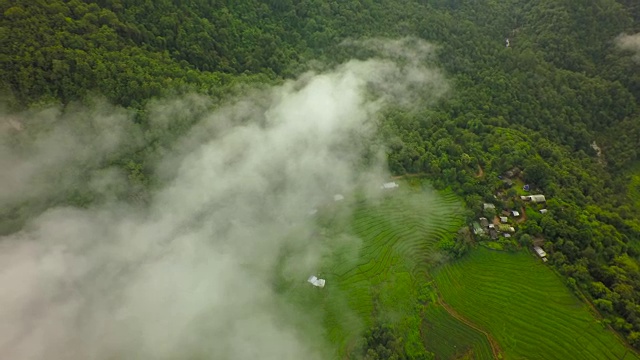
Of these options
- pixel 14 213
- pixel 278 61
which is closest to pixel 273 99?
pixel 278 61

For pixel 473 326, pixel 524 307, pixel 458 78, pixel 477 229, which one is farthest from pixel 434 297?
pixel 458 78

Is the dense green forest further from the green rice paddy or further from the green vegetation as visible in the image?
the green rice paddy

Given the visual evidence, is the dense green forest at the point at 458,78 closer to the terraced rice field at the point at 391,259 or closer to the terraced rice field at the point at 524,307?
the terraced rice field at the point at 524,307

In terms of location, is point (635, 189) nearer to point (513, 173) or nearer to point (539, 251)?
point (513, 173)

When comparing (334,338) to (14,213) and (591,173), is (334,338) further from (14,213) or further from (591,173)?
(591,173)

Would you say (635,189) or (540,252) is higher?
(540,252)

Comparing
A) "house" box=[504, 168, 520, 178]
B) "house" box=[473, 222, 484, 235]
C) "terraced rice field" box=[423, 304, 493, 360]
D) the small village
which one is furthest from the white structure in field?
"house" box=[504, 168, 520, 178]
